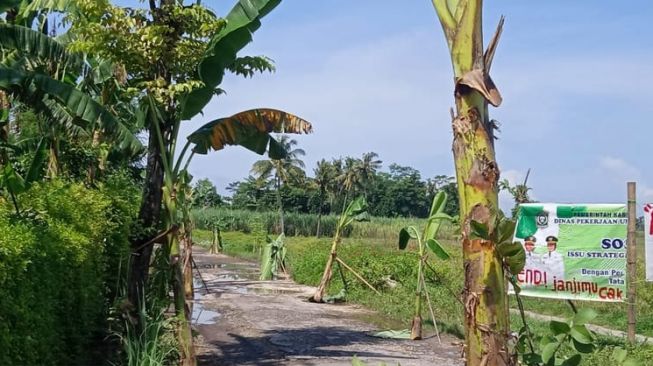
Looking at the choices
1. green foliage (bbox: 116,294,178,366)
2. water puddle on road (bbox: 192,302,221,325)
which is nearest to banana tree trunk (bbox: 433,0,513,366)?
green foliage (bbox: 116,294,178,366)

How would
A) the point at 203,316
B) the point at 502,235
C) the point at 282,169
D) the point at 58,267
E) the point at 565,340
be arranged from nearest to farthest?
the point at 502,235
the point at 565,340
the point at 58,267
the point at 203,316
the point at 282,169

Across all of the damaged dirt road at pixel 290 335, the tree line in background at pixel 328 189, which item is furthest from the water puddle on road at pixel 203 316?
the tree line in background at pixel 328 189

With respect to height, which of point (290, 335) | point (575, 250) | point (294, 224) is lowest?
point (290, 335)

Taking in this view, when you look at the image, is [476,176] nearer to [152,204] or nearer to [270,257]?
[152,204]

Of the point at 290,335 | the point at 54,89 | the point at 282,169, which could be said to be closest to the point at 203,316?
the point at 290,335

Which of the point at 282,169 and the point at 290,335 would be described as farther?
the point at 282,169

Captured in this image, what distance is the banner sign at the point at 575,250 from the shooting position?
10094 millimetres

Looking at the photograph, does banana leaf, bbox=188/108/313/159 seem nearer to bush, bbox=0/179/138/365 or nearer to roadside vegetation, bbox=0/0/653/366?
roadside vegetation, bbox=0/0/653/366

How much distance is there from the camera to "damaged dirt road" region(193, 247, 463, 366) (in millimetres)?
Answer: 10148

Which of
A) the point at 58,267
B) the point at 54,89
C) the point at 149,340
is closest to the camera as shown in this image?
the point at 58,267

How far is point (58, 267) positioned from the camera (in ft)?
20.1

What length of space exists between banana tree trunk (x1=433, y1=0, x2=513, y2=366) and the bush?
10.4 feet

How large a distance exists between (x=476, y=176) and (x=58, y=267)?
14.8ft

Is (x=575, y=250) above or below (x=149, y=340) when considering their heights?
above
